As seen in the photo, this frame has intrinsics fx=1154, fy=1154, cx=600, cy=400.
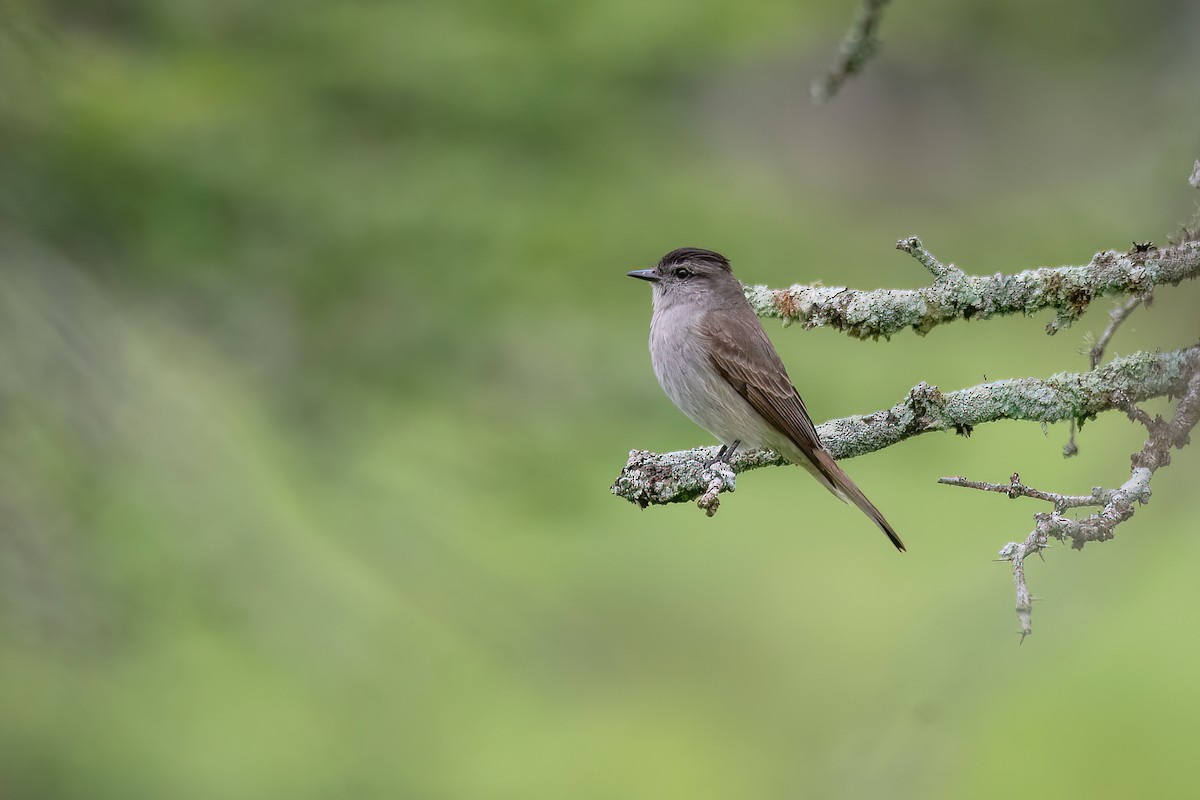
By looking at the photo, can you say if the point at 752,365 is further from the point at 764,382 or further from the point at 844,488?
the point at 844,488

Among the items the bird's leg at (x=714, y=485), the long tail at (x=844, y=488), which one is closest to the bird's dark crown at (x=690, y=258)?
the long tail at (x=844, y=488)

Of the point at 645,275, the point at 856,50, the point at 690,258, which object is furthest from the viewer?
the point at 690,258

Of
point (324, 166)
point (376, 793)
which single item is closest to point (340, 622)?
point (376, 793)

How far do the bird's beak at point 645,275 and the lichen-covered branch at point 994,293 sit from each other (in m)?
2.02

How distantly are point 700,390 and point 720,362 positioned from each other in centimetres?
21

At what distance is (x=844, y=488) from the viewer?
4.41m

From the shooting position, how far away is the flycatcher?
4.58 metres

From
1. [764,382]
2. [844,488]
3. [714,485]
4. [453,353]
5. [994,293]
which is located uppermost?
[453,353]

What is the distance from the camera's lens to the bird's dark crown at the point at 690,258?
514cm

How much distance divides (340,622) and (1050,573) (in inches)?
140

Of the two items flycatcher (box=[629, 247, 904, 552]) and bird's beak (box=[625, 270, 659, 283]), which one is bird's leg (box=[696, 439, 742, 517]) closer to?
flycatcher (box=[629, 247, 904, 552])

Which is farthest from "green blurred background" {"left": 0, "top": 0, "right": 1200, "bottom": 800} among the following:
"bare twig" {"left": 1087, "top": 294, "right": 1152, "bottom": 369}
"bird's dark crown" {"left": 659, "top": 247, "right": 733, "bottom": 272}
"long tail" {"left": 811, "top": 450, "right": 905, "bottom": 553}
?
"bare twig" {"left": 1087, "top": 294, "right": 1152, "bottom": 369}

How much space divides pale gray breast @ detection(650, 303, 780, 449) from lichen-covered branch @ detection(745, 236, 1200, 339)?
172 centimetres

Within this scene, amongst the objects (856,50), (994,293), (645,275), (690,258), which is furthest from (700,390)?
(856,50)
